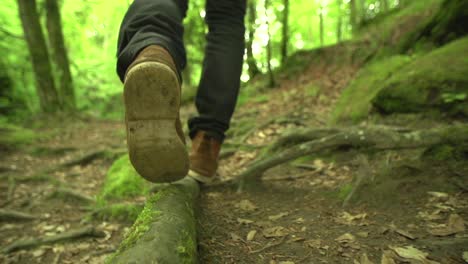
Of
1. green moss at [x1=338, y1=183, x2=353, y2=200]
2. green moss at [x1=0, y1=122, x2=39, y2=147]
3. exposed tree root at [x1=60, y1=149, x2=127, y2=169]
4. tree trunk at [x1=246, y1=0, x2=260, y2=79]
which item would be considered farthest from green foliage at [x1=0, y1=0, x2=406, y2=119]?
green moss at [x1=338, y1=183, x2=353, y2=200]

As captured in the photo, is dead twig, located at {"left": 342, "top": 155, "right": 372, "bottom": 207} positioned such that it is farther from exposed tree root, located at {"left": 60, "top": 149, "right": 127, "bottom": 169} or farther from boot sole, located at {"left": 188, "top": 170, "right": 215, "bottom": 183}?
exposed tree root, located at {"left": 60, "top": 149, "right": 127, "bottom": 169}

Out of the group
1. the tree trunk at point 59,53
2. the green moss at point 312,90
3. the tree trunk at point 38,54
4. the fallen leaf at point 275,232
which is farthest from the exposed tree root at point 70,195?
the tree trunk at point 59,53

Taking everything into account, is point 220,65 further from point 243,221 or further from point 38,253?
point 38,253

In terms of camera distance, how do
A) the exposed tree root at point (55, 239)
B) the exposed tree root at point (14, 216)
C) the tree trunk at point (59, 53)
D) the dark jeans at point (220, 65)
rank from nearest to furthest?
the dark jeans at point (220, 65), the exposed tree root at point (55, 239), the exposed tree root at point (14, 216), the tree trunk at point (59, 53)

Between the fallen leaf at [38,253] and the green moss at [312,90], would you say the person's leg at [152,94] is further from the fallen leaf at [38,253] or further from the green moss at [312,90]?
the green moss at [312,90]

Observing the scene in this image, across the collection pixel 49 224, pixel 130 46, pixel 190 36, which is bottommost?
pixel 49 224

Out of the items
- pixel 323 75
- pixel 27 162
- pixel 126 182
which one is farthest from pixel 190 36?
pixel 126 182

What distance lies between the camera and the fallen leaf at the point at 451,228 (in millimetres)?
1305

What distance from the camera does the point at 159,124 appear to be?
129 cm

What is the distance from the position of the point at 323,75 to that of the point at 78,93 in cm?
1100

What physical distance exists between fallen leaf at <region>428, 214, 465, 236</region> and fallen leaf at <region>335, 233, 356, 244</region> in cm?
33

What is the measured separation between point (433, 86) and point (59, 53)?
9.62m

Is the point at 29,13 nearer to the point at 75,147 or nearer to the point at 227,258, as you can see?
the point at 75,147

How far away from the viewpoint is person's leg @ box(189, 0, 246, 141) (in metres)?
1.83
